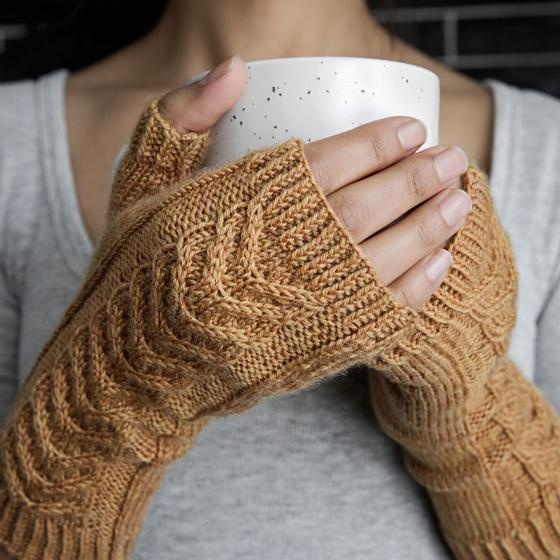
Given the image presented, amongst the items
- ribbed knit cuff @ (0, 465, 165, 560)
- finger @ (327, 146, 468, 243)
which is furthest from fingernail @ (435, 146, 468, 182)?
ribbed knit cuff @ (0, 465, 165, 560)

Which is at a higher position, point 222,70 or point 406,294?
point 222,70

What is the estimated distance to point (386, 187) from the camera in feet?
1.59

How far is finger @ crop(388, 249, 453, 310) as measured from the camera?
0.49 metres

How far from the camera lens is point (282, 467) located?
0.75 meters

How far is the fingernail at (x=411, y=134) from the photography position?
0.48 m

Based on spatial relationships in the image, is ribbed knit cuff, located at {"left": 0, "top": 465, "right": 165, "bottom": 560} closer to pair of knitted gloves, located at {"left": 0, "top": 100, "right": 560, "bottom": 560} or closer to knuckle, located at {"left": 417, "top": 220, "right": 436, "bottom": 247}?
pair of knitted gloves, located at {"left": 0, "top": 100, "right": 560, "bottom": 560}

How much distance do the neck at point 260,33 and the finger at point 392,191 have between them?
0.46 meters

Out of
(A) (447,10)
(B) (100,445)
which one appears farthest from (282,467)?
(A) (447,10)

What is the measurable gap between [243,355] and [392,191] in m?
0.14

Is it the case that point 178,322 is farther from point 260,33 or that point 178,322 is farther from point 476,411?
point 260,33

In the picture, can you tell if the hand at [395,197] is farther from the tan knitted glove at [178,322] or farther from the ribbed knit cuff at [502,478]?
the ribbed knit cuff at [502,478]

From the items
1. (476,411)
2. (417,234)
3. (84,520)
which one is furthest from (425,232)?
(84,520)

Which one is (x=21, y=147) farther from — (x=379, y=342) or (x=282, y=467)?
(x=379, y=342)

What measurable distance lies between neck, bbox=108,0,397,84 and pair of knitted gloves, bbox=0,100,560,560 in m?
0.41
